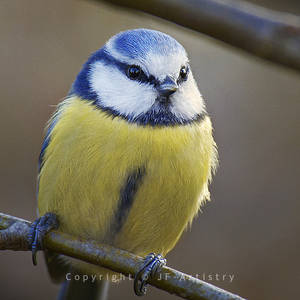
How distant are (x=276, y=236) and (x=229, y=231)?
294mm

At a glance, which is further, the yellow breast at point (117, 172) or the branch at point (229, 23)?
the yellow breast at point (117, 172)

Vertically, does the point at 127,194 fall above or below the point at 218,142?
above

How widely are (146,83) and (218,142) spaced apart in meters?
1.74

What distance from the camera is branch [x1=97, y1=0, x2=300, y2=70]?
166 cm

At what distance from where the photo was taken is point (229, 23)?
1.68m

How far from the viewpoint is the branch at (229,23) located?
65.4 inches

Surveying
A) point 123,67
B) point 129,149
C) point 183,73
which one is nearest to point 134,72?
point 123,67

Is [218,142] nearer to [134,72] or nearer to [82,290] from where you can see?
[82,290]

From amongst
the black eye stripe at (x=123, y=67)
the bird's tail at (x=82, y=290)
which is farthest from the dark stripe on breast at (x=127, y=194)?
the bird's tail at (x=82, y=290)

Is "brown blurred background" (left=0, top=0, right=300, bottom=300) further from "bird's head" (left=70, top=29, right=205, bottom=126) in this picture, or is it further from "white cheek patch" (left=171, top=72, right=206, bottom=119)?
"bird's head" (left=70, top=29, right=205, bottom=126)

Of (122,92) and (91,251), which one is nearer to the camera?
(91,251)

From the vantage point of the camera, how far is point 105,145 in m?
2.03

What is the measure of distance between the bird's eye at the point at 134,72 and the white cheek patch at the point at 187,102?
5.9 inches

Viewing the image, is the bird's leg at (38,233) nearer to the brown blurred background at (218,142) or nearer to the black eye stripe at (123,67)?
the black eye stripe at (123,67)
